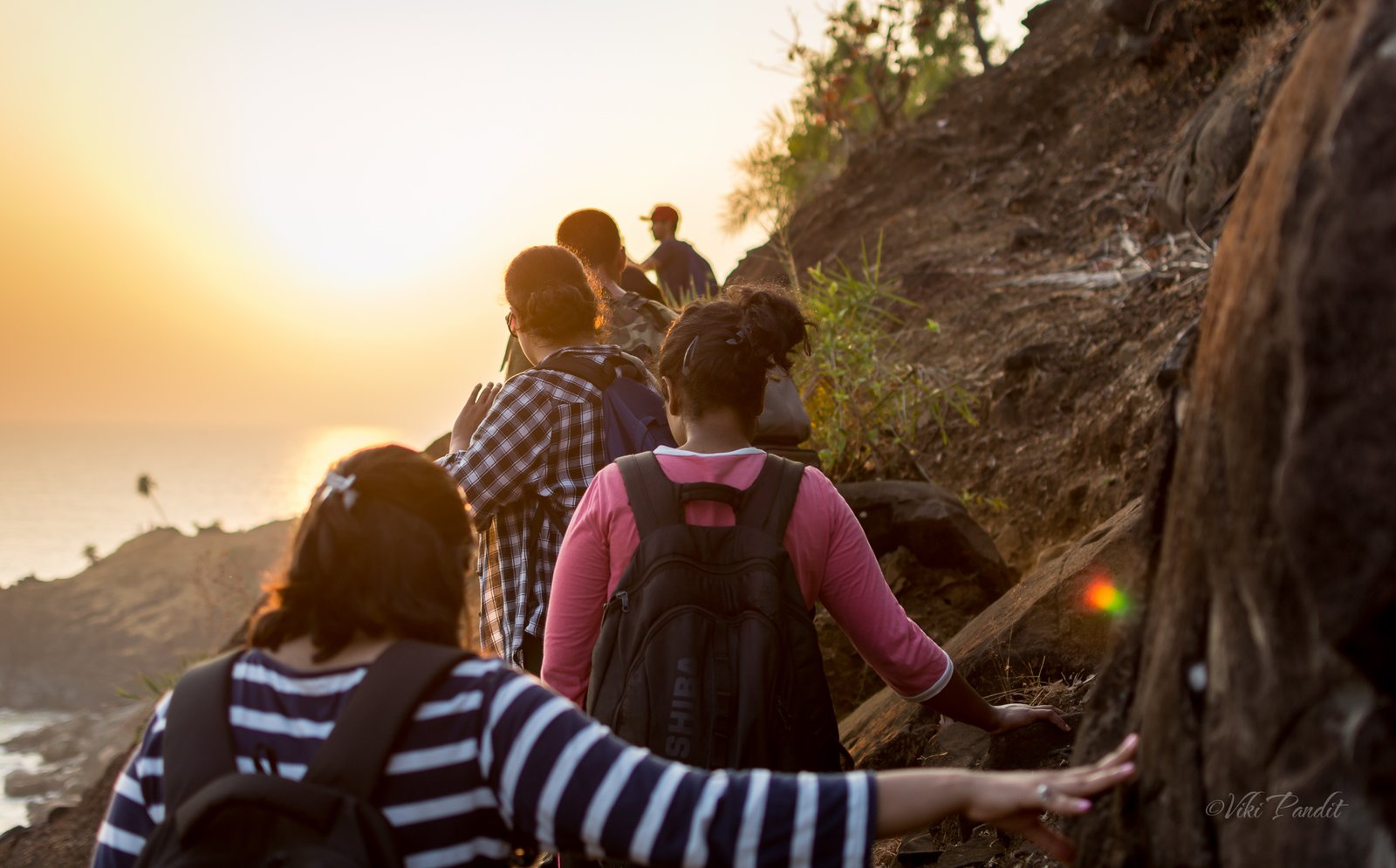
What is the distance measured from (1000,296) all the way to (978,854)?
7763 millimetres

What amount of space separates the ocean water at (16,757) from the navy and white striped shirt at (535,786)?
62.3 meters

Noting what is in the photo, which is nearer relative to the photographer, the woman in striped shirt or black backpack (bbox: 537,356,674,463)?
the woman in striped shirt

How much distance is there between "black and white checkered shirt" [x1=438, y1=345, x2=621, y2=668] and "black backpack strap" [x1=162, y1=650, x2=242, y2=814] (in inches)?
60.3

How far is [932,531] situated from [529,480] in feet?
9.30

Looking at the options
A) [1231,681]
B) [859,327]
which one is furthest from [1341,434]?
[859,327]

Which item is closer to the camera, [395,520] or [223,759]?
[223,759]

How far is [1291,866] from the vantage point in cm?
142

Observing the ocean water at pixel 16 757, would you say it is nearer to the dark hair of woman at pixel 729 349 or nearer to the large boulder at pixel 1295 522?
the dark hair of woman at pixel 729 349

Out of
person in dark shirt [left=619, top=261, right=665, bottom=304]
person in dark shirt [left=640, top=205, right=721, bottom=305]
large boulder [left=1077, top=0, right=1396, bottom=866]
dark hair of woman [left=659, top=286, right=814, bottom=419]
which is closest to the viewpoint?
large boulder [left=1077, top=0, right=1396, bottom=866]

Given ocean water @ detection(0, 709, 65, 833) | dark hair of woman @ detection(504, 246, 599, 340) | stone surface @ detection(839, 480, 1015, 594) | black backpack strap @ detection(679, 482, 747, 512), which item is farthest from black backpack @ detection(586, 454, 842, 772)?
ocean water @ detection(0, 709, 65, 833)

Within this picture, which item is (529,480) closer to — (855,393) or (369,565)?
(369,565)

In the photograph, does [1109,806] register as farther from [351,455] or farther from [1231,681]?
[351,455]

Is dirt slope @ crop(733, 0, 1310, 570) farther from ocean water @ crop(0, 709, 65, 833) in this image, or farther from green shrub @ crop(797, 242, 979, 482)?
ocean water @ crop(0, 709, 65, 833)

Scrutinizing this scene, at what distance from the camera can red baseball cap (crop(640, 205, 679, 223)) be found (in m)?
8.00
